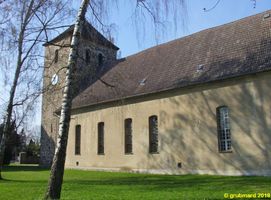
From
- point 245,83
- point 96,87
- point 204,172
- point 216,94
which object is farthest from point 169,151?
point 96,87

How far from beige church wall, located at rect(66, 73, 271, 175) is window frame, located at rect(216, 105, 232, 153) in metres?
0.20

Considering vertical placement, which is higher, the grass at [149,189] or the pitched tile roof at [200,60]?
the pitched tile roof at [200,60]

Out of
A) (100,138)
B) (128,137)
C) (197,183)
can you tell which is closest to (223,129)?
(197,183)

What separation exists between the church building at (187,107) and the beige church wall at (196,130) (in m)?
0.05

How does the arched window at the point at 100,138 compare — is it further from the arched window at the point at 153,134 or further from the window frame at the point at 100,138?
the arched window at the point at 153,134

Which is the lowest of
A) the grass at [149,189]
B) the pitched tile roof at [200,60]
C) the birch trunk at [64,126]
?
the grass at [149,189]

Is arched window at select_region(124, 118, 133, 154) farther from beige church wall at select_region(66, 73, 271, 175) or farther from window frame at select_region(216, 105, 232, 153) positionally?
window frame at select_region(216, 105, 232, 153)

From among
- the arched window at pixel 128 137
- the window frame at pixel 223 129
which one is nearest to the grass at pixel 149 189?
the window frame at pixel 223 129

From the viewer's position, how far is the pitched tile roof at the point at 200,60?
18891mm

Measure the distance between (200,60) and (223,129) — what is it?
4503mm

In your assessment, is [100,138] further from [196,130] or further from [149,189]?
[149,189]

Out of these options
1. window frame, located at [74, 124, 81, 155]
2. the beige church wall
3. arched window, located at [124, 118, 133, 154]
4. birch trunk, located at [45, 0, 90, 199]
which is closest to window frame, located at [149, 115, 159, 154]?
the beige church wall

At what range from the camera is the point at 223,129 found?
19.3 metres

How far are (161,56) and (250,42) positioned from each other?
748 cm
